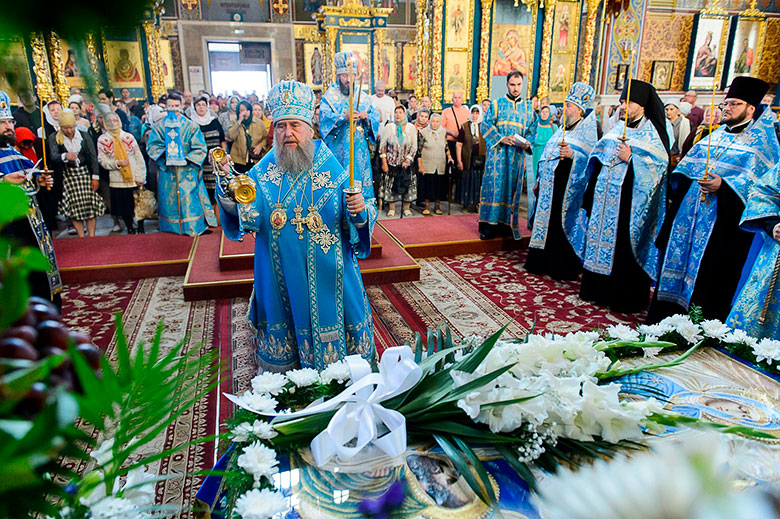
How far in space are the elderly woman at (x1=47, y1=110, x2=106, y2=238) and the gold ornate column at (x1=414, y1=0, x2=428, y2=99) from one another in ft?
23.9

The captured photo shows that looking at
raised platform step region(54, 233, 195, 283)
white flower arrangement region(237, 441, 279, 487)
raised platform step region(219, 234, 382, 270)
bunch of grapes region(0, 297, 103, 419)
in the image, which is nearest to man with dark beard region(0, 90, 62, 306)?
raised platform step region(54, 233, 195, 283)

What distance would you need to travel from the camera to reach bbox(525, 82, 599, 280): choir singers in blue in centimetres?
533

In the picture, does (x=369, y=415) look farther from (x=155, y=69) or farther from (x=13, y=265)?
(x=155, y=69)

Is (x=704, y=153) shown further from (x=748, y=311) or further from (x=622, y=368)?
(x=622, y=368)

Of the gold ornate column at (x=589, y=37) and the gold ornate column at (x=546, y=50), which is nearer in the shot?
the gold ornate column at (x=546, y=50)

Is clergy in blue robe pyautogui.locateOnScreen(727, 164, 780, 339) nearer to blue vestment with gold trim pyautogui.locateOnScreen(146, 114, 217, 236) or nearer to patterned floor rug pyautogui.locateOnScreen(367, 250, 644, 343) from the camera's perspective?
patterned floor rug pyautogui.locateOnScreen(367, 250, 644, 343)

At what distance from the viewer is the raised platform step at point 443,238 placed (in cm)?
645

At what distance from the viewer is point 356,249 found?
3.01m

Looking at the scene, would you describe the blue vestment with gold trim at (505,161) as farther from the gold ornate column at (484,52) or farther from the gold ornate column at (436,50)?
the gold ornate column at (484,52)

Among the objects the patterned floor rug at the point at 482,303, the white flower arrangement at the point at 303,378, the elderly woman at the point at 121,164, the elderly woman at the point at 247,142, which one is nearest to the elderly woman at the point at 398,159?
the elderly woman at the point at 247,142

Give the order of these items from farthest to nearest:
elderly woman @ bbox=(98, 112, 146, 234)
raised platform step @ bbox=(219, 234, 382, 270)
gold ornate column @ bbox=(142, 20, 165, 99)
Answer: gold ornate column @ bbox=(142, 20, 165, 99) → elderly woman @ bbox=(98, 112, 146, 234) → raised platform step @ bbox=(219, 234, 382, 270)

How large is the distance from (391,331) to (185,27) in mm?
18757

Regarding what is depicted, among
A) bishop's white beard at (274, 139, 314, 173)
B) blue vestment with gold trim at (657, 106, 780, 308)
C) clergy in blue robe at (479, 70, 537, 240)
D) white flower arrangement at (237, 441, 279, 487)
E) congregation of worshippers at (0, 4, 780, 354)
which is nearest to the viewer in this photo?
white flower arrangement at (237, 441, 279, 487)

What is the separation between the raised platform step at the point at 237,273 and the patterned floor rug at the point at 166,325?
159mm
